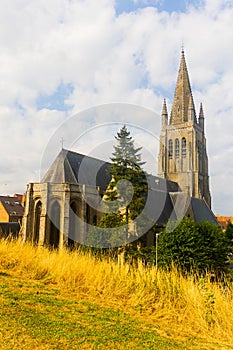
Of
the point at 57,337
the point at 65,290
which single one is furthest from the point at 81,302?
the point at 57,337

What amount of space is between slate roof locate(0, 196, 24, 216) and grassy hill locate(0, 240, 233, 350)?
4503 cm

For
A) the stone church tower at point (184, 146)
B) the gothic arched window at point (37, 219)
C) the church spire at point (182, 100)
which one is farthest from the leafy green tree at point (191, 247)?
the church spire at point (182, 100)

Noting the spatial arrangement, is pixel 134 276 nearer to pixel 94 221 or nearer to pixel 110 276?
pixel 110 276

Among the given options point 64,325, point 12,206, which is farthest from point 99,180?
point 64,325

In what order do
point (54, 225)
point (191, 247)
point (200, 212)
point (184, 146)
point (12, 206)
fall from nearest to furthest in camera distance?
point (191, 247), point (54, 225), point (200, 212), point (12, 206), point (184, 146)

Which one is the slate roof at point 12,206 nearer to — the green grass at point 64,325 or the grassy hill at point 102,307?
the grassy hill at point 102,307

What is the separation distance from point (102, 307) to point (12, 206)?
165 ft

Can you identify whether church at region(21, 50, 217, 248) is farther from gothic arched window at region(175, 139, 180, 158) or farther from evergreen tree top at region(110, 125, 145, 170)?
gothic arched window at region(175, 139, 180, 158)

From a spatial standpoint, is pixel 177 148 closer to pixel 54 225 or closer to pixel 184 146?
pixel 184 146

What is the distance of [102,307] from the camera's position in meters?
6.56

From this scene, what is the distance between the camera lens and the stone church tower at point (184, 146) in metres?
59.9

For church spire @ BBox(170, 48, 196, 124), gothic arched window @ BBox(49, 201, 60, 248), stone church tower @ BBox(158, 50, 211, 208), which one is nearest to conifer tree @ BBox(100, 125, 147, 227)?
gothic arched window @ BBox(49, 201, 60, 248)

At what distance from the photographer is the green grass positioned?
468 cm

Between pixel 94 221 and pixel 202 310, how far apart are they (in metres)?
28.8
